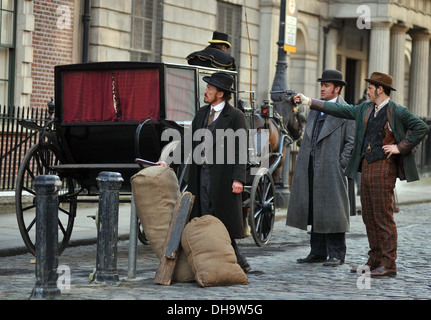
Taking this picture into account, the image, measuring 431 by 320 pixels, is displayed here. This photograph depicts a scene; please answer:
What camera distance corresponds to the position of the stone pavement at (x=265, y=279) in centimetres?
795

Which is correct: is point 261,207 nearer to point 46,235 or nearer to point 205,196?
point 205,196

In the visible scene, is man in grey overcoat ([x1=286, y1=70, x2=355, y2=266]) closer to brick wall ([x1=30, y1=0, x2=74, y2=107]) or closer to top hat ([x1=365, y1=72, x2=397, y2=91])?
top hat ([x1=365, y1=72, x2=397, y2=91])

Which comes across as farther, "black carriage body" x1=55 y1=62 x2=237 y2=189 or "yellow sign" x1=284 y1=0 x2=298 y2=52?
"yellow sign" x1=284 y1=0 x2=298 y2=52

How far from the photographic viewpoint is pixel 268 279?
906 cm

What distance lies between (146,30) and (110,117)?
34.4ft

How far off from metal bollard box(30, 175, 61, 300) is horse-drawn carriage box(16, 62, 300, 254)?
269cm

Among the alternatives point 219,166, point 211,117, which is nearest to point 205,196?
point 219,166

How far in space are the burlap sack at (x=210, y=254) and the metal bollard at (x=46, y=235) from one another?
146cm

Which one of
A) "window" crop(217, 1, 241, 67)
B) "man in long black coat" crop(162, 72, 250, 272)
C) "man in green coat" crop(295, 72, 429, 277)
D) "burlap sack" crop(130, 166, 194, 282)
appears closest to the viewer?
"burlap sack" crop(130, 166, 194, 282)

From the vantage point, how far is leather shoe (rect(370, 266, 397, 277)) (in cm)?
934

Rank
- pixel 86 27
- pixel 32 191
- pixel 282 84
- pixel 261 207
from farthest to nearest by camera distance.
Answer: pixel 86 27 < pixel 282 84 < pixel 261 207 < pixel 32 191

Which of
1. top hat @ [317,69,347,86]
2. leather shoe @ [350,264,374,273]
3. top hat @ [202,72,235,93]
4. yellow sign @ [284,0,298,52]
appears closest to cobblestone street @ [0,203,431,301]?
leather shoe @ [350,264,374,273]

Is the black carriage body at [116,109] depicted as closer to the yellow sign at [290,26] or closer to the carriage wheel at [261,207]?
the carriage wheel at [261,207]

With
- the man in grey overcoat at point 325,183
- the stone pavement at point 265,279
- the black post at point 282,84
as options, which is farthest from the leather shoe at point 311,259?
the black post at point 282,84
